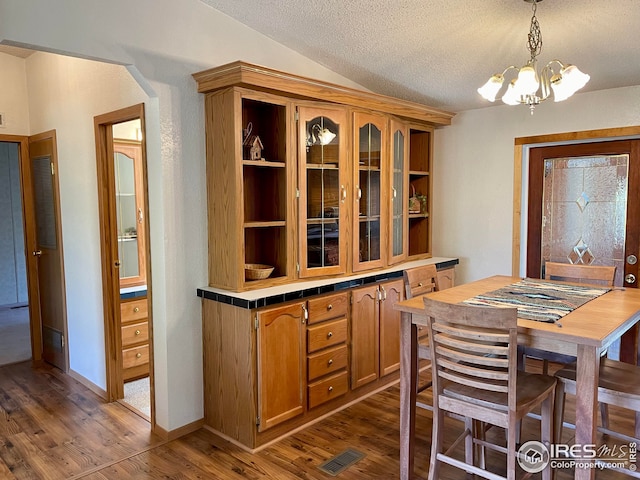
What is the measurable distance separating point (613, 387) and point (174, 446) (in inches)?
92.4

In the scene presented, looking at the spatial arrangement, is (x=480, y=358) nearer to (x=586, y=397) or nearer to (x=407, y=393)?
(x=586, y=397)

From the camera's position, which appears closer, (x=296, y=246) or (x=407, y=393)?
(x=407, y=393)

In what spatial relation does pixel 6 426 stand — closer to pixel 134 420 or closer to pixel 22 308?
pixel 134 420

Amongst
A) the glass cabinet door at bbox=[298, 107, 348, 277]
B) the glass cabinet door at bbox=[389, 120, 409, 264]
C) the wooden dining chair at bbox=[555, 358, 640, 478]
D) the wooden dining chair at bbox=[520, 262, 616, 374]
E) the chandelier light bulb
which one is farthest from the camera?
the glass cabinet door at bbox=[389, 120, 409, 264]

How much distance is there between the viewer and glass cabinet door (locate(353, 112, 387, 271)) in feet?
11.4

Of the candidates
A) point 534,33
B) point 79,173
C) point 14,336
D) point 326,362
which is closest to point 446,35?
point 534,33

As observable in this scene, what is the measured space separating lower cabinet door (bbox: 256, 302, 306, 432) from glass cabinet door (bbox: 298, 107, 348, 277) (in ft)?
1.39

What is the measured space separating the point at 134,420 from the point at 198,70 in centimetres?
228

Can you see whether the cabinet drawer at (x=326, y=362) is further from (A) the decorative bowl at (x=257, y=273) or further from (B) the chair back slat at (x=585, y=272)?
(B) the chair back slat at (x=585, y=272)

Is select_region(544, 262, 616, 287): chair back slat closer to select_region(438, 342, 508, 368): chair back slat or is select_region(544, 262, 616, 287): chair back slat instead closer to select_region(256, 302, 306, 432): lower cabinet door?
select_region(438, 342, 508, 368): chair back slat

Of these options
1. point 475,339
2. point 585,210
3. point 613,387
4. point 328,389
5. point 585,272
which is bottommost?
point 328,389

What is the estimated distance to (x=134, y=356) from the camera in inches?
148

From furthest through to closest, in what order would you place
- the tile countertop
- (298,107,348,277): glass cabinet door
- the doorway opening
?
the doorway opening
(298,107,348,277): glass cabinet door
the tile countertop

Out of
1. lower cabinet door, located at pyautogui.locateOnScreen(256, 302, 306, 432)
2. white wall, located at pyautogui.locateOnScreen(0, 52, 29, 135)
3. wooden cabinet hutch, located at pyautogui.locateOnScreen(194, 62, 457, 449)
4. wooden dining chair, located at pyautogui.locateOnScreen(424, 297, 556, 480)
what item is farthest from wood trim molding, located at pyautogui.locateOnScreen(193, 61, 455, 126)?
white wall, located at pyautogui.locateOnScreen(0, 52, 29, 135)
